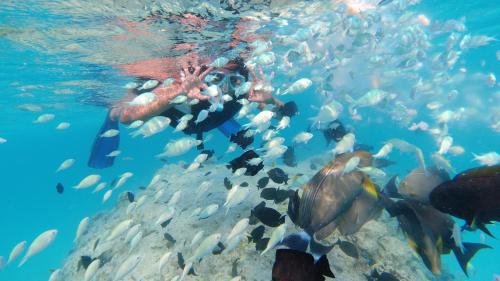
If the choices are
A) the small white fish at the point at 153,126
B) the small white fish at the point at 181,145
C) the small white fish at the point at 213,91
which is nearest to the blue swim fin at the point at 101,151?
the small white fish at the point at 153,126

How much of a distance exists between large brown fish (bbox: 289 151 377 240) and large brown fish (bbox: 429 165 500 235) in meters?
1.46

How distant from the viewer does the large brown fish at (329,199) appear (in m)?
4.04

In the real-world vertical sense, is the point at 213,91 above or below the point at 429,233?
above

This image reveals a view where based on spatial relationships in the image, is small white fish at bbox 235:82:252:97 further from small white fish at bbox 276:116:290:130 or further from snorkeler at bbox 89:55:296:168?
small white fish at bbox 276:116:290:130

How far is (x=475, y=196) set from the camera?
262 cm

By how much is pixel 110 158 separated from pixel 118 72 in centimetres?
808

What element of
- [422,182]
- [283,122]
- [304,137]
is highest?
[422,182]

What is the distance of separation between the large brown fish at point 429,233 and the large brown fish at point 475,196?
3.39 ft

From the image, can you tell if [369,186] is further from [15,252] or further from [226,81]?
[15,252]

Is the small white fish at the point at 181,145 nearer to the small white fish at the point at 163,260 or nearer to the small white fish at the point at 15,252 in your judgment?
the small white fish at the point at 163,260

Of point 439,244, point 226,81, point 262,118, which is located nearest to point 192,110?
point 262,118

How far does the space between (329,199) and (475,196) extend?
1800 mm

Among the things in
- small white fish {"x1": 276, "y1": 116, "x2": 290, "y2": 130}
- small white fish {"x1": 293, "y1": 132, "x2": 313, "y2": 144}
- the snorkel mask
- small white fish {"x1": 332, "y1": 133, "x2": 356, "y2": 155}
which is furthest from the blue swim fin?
small white fish {"x1": 332, "y1": 133, "x2": 356, "y2": 155}

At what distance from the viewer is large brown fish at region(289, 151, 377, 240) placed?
4039 millimetres
